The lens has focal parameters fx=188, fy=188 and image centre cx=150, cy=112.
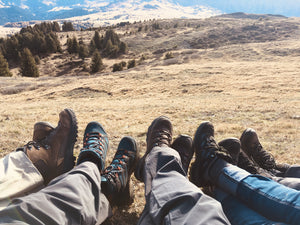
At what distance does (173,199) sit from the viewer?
1.78 m

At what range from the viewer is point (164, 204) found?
5.77ft

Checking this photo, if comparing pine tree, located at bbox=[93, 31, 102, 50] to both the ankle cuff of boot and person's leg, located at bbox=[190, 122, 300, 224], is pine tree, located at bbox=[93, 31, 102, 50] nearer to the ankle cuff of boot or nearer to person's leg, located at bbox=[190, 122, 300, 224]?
the ankle cuff of boot

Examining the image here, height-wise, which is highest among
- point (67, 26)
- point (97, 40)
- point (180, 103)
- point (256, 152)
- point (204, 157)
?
point (67, 26)

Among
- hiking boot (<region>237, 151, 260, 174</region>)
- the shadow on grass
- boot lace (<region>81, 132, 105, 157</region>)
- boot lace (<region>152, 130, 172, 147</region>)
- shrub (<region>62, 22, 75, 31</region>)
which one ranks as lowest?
the shadow on grass

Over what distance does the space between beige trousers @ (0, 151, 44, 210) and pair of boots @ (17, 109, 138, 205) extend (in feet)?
1.04

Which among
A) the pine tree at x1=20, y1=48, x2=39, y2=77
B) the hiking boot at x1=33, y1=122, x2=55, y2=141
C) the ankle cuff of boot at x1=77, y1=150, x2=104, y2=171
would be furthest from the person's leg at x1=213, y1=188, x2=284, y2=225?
the pine tree at x1=20, y1=48, x2=39, y2=77

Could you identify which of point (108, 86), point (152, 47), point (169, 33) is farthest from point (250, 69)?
point (169, 33)

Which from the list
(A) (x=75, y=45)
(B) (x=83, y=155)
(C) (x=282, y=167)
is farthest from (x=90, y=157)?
(A) (x=75, y=45)

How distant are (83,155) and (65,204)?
3.11ft

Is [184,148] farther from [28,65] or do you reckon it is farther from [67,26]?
[67,26]

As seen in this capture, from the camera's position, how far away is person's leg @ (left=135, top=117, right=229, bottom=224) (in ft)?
5.27

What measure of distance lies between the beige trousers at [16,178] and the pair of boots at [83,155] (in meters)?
0.32

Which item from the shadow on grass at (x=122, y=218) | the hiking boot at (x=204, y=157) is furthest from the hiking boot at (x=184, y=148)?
the shadow on grass at (x=122, y=218)

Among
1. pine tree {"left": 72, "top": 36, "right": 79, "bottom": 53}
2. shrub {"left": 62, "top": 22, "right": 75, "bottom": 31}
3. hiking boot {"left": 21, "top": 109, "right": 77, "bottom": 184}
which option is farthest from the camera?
shrub {"left": 62, "top": 22, "right": 75, "bottom": 31}
